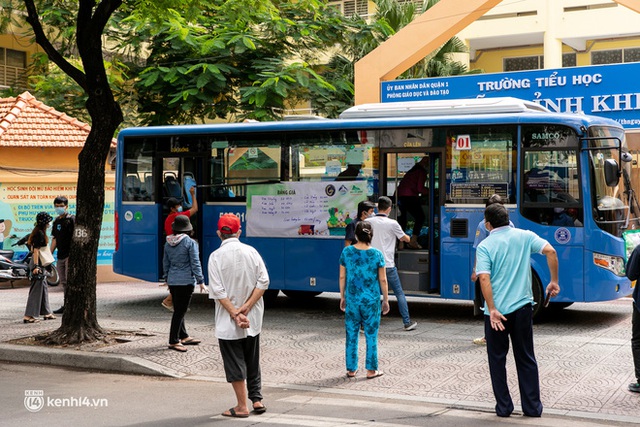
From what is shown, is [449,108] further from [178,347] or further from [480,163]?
[178,347]

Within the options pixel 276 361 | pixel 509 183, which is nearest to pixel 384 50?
pixel 509 183

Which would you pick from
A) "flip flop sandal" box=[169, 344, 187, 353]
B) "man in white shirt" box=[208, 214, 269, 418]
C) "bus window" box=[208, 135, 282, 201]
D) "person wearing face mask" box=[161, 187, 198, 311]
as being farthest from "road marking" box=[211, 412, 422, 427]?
"bus window" box=[208, 135, 282, 201]

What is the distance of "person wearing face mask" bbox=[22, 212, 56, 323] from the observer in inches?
520

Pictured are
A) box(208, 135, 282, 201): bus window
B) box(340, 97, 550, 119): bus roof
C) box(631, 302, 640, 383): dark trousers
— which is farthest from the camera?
box(208, 135, 282, 201): bus window

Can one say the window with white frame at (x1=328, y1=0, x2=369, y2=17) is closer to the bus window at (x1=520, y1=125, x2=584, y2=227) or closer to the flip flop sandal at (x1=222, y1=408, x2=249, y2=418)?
the bus window at (x1=520, y1=125, x2=584, y2=227)

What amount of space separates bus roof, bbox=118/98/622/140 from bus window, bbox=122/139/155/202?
51 cm

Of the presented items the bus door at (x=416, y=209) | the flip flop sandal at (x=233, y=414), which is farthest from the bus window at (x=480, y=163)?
the flip flop sandal at (x=233, y=414)

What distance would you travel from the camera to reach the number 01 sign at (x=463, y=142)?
13.0m

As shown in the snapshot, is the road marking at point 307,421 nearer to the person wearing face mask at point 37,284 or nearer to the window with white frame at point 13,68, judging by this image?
the person wearing face mask at point 37,284

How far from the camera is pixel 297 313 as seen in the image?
47.0ft

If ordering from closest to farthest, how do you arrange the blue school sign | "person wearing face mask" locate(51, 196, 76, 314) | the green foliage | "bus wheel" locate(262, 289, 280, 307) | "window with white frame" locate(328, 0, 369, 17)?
"person wearing face mask" locate(51, 196, 76, 314) → "bus wheel" locate(262, 289, 280, 307) → the blue school sign → the green foliage → "window with white frame" locate(328, 0, 369, 17)

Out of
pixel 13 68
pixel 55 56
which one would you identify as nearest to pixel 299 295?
pixel 55 56

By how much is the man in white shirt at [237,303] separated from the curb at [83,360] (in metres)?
2.20

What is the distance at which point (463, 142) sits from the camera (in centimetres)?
1305
